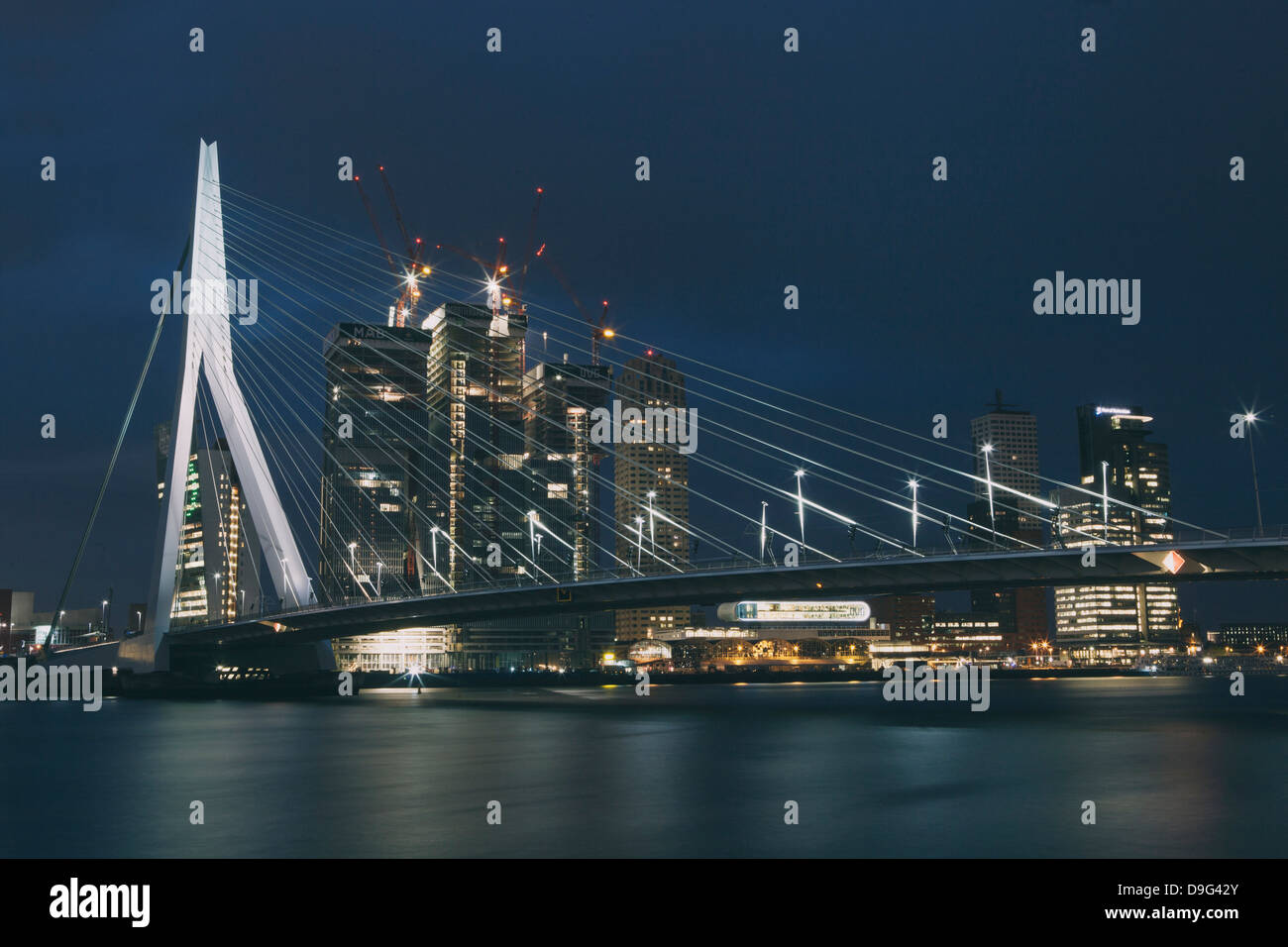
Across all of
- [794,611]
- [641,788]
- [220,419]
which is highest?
[220,419]

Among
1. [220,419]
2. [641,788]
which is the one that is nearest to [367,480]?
[220,419]

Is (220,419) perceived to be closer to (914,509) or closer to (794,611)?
(914,509)

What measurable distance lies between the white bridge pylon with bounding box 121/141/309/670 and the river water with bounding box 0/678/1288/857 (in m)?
10.9

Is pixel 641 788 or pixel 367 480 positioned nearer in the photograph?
pixel 641 788

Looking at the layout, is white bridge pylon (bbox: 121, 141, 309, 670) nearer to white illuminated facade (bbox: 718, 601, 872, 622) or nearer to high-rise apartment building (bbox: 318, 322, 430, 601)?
white illuminated facade (bbox: 718, 601, 872, 622)

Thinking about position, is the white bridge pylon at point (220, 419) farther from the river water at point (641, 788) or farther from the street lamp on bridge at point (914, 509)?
the street lamp on bridge at point (914, 509)

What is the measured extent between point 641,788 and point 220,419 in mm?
41501

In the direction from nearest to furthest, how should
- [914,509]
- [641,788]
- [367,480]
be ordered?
[641,788], [914,509], [367,480]

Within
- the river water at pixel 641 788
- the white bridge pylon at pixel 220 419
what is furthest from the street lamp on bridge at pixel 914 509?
the white bridge pylon at pixel 220 419

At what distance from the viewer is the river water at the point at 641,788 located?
2098cm

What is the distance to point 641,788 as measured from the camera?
92.9 feet

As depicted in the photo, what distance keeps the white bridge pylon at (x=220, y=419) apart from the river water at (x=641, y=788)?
429 inches

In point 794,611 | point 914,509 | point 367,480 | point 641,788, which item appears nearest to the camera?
point 641,788

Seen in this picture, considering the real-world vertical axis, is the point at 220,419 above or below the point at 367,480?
below
